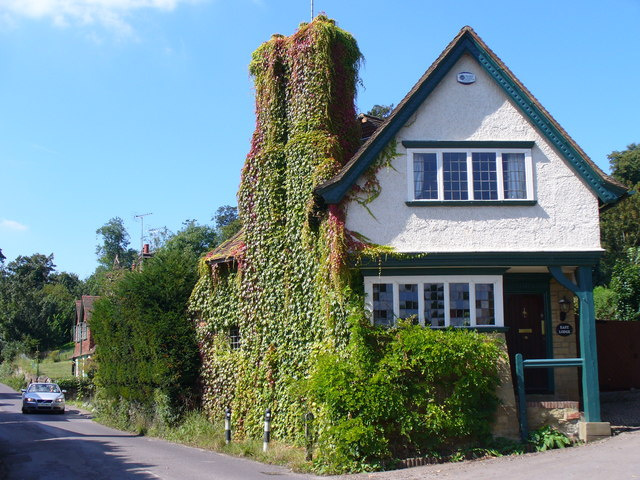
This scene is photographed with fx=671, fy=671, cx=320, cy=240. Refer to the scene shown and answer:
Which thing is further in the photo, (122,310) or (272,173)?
(122,310)

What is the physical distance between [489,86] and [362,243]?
4.73m

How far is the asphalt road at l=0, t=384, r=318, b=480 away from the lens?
1253cm

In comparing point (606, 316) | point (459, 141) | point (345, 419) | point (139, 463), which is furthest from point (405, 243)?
point (606, 316)

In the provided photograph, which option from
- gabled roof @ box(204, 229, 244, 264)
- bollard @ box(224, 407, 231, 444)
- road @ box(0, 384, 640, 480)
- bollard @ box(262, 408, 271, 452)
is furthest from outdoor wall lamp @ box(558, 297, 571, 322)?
bollard @ box(224, 407, 231, 444)

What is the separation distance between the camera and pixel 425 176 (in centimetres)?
1509

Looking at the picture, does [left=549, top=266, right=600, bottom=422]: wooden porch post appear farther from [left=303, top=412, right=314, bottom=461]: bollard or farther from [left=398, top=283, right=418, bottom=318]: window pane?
[left=303, top=412, right=314, bottom=461]: bollard

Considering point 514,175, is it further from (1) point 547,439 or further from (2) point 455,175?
(1) point 547,439

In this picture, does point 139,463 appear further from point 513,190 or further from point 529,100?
point 529,100

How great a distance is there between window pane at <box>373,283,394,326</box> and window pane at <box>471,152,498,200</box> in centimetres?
289

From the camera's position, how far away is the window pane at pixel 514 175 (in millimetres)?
15070

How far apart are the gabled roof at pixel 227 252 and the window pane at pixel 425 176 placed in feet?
17.9

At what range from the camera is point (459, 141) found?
15055 millimetres

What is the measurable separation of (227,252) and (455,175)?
6.98 meters

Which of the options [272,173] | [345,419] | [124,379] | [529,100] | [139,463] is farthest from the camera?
[124,379]
